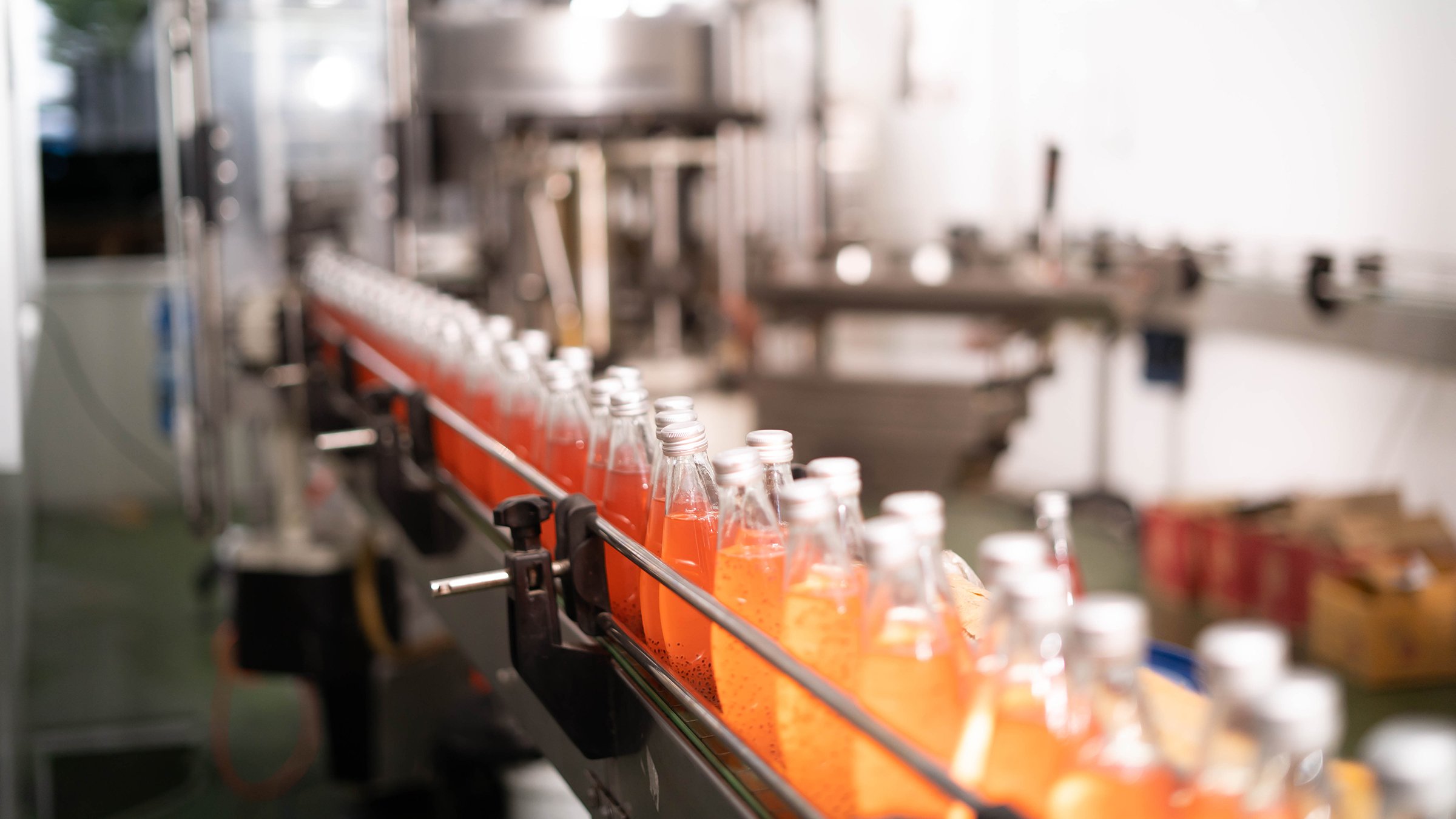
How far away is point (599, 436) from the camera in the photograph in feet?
2.89

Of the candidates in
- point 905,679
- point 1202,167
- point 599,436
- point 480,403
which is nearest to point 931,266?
point 1202,167

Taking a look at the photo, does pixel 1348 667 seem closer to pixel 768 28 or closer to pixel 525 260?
pixel 525 260

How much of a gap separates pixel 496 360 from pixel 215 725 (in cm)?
203

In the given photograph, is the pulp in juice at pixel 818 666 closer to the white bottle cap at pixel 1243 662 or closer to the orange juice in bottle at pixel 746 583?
the orange juice in bottle at pixel 746 583

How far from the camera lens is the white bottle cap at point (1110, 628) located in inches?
15.9

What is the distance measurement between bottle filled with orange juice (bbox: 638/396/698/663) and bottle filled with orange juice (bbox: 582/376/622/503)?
0.28ft

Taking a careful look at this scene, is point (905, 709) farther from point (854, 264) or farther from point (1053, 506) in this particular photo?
point (854, 264)

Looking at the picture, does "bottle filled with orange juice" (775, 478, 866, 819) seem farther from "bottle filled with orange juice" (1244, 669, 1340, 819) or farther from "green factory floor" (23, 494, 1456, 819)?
"green factory floor" (23, 494, 1456, 819)

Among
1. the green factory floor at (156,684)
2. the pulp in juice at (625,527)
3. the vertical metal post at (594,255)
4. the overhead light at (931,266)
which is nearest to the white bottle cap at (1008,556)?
the pulp in juice at (625,527)

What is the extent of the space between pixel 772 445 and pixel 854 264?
3380mm

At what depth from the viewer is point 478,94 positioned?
4637 mm

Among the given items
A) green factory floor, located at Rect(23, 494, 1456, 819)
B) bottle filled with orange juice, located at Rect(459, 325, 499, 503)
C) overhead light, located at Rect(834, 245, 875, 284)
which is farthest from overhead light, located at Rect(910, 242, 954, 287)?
bottle filled with orange juice, located at Rect(459, 325, 499, 503)

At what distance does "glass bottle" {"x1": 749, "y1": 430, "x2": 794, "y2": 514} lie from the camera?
68 centimetres

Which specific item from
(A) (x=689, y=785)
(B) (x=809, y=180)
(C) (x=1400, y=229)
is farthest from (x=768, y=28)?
(A) (x=689, y=785)
